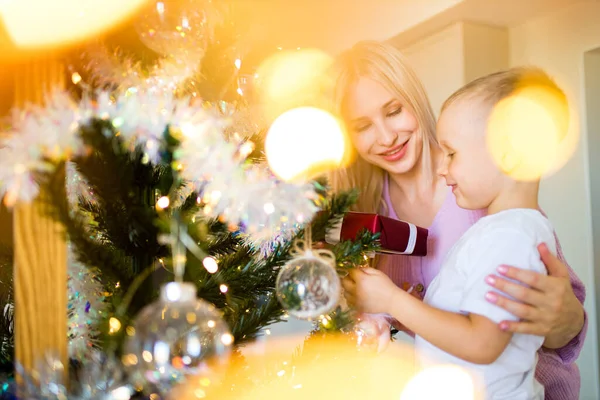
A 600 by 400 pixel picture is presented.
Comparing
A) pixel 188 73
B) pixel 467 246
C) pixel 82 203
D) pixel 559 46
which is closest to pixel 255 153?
→ pixel 188 73

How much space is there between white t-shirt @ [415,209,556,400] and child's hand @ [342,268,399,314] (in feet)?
0.39

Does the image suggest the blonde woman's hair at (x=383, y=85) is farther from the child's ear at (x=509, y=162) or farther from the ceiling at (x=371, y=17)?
the ceiling at (x=371, y=17)

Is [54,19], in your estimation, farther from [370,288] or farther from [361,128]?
[361,128]

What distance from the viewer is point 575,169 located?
213cm

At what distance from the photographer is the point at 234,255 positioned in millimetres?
855

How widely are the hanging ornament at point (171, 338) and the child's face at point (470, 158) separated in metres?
0.57

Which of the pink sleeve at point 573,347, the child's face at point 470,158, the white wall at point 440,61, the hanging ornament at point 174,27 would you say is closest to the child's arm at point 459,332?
the child's face at point 470,158

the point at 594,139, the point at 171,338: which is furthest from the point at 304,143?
the point at 594,139

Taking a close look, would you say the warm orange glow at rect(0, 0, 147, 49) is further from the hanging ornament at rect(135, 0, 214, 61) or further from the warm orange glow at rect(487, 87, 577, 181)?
the warm orange glow at rect(487, 87, 577, 181)

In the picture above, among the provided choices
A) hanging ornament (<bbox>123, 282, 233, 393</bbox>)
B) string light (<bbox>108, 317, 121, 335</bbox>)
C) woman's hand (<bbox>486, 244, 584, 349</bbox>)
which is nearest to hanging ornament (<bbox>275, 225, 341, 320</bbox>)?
hanging ornament (<bbox>123, 282, 233, 393</bbox>)

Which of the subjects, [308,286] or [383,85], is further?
[383,85]

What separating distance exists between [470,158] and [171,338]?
2.11 feet

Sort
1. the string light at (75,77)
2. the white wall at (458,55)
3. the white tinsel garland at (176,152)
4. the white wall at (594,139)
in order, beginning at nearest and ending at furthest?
the white tinsel garland at (176,152), the string light at (75,77), the white wall at (594,139), the white wall at (458,55)

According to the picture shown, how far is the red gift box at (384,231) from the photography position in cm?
91
